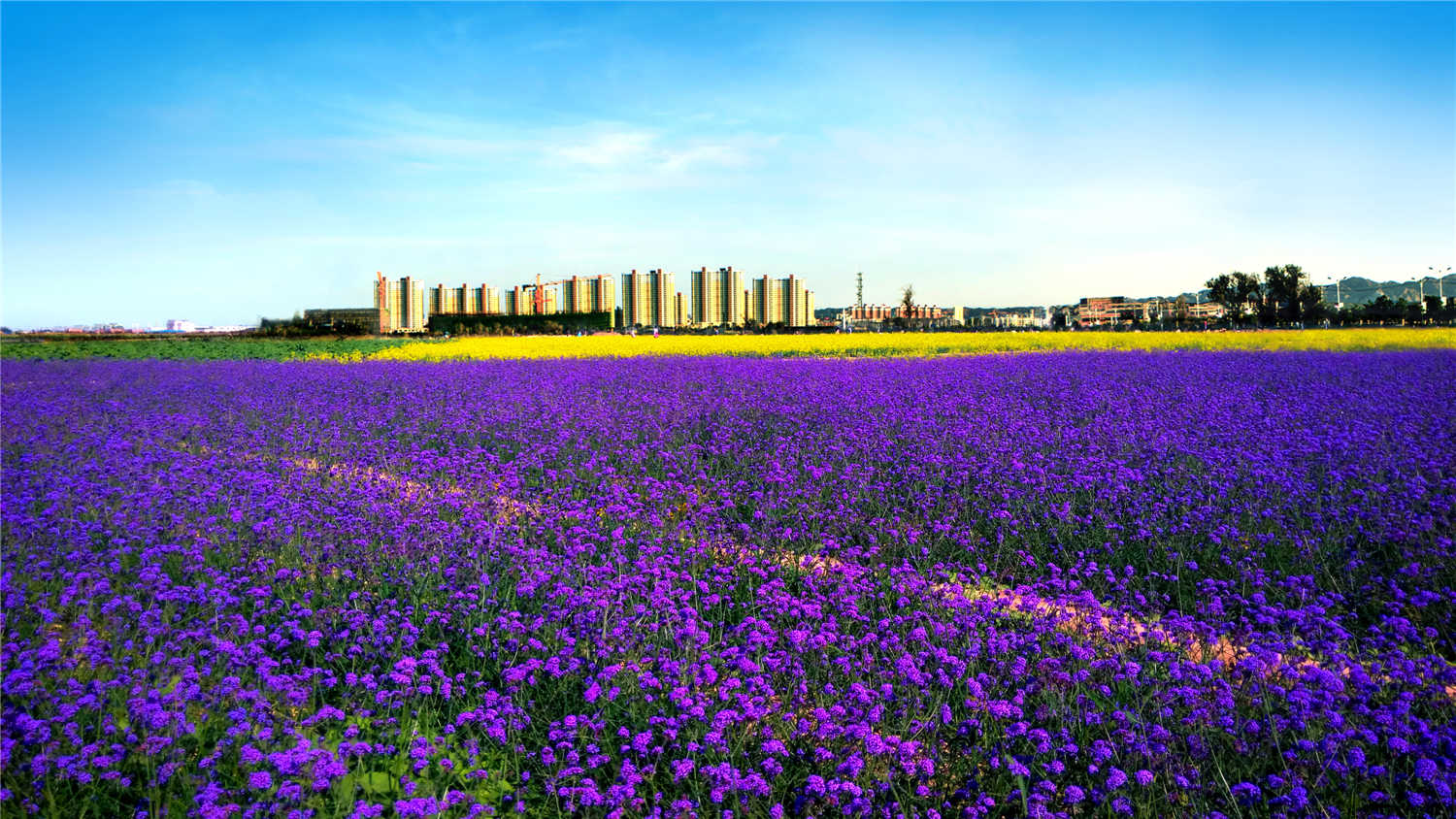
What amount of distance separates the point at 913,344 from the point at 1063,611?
25485 millimetres

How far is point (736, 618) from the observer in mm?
4102

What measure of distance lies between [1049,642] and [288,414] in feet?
29.6

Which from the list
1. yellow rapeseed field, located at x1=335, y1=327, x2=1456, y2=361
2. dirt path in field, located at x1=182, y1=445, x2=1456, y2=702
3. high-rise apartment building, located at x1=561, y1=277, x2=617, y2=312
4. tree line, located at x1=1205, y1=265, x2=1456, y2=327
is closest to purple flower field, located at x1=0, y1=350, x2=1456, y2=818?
dirt path in field, located at x1=182, y1=445, x2=1456, y2=702

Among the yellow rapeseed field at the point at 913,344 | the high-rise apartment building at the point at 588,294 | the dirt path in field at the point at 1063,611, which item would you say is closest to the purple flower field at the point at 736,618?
the dirt path in field at the point at 1063,611

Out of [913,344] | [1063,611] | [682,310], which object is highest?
[682,310]

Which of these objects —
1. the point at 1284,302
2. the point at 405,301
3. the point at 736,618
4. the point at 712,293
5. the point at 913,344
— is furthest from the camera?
the point at 712,293

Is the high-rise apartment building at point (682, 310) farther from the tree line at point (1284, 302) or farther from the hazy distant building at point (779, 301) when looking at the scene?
the tree line at point (1284, 302)

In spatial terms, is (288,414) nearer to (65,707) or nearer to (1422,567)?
(65,707)

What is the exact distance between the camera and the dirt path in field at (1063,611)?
3.35 m

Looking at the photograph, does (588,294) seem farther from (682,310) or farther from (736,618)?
(736,618)

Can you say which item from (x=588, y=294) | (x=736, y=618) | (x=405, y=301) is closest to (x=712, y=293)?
(x=588, y=294)

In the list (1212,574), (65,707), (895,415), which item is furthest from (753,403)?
(65,707)

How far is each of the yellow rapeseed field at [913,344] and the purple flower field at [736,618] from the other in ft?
53.2

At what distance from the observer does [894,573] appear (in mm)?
4070
